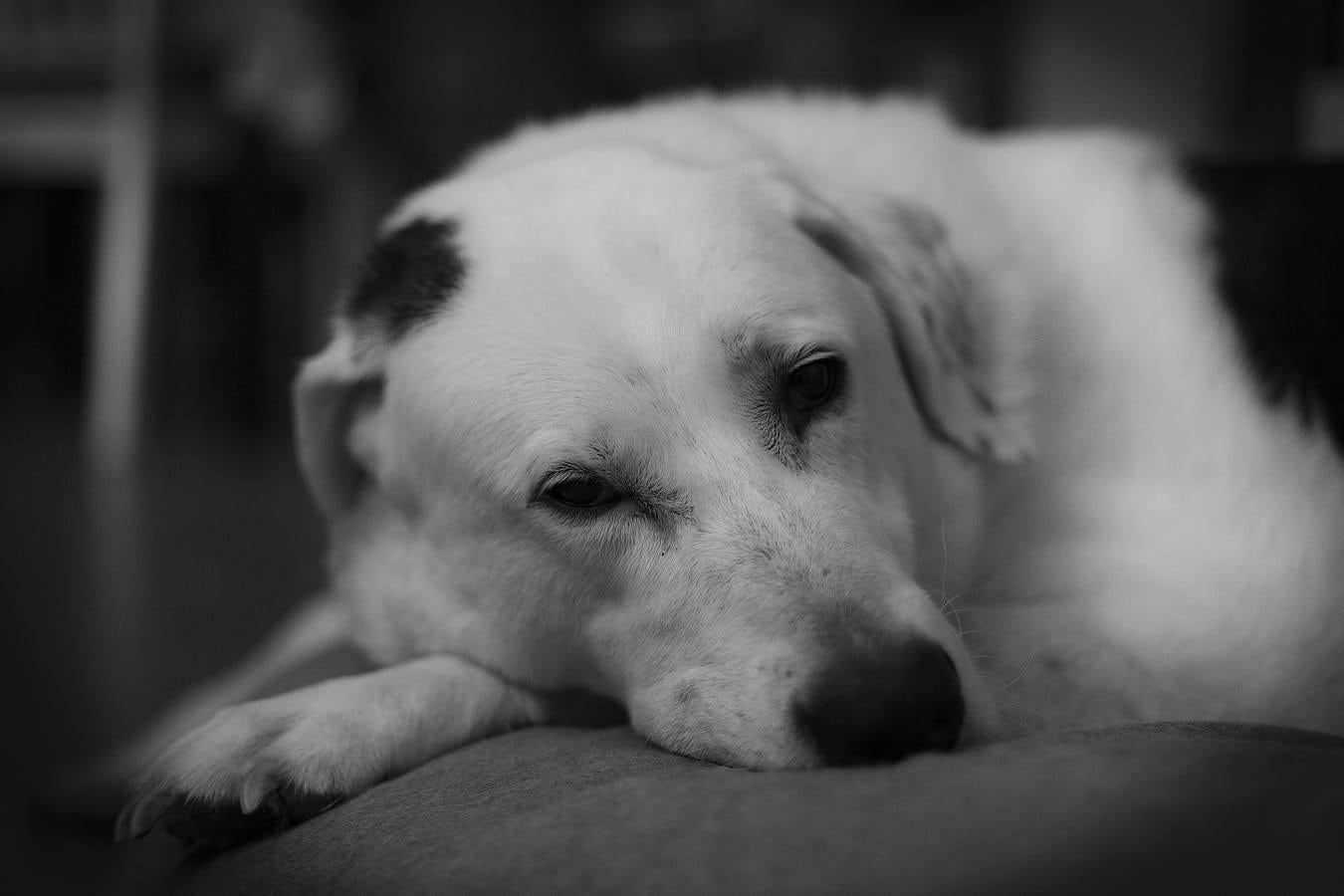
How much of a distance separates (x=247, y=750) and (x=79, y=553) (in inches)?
134

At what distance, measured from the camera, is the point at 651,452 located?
63.6 inches

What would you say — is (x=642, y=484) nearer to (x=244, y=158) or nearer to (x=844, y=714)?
(x=844, y=714)

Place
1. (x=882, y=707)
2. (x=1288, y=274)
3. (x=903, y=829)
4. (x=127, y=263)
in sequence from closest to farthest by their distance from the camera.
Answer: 1. (x=903, y=829)
2. (x=882, y=707)
3. (x=1288, y=274)
4. (x=127, y=263)

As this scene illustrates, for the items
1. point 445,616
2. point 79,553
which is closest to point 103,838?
point 445,616

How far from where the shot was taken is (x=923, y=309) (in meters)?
2.01

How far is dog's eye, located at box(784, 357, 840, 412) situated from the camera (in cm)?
171

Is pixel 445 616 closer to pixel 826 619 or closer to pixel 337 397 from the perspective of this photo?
pixel 337 397

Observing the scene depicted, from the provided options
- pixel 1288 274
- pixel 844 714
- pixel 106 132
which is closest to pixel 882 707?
pixel 844 714

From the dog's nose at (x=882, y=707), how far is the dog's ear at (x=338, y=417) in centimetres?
95

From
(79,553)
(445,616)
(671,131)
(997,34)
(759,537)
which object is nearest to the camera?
(759,537)

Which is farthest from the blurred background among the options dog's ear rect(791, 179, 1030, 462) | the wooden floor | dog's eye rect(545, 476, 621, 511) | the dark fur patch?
dog's eye rect(545, 476, 621, 511)

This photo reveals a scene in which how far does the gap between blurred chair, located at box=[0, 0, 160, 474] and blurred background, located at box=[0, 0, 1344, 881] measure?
17 mm

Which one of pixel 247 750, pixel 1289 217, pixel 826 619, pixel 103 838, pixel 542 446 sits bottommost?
pixel 103 838

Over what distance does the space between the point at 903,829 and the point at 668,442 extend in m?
0.75
